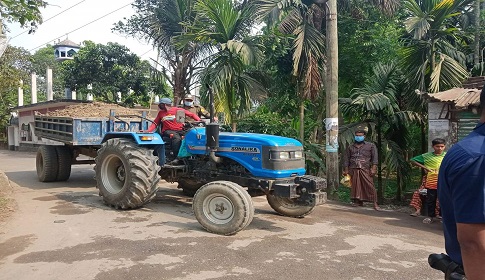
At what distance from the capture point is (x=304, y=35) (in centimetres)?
948

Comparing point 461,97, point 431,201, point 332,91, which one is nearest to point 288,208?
point 431,201

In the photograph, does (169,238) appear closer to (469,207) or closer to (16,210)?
(16,210)

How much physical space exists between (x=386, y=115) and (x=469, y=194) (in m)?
7.74

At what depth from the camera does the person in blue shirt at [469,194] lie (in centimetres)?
156

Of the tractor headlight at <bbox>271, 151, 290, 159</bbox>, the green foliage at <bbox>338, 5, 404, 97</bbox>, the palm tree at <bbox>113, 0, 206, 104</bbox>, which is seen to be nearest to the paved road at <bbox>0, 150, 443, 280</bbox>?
the tractor headlight at <bbox>271, 151, 290, 159</bbox>

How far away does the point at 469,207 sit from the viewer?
61.9 inches

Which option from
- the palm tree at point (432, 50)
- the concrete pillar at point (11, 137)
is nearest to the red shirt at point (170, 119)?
the palm tree at point (432, 50)

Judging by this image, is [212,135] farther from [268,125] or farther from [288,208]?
[268,125]

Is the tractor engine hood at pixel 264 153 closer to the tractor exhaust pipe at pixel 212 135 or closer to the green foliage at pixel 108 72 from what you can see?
the tractor exhaust pipe at pixel 212 135

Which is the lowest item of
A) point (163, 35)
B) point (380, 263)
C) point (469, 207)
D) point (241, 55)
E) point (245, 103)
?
point (380, 263)

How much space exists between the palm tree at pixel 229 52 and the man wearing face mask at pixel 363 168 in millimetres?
3430

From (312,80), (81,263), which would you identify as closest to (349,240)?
(81,263)

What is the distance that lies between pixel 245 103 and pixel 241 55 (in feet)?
4.63

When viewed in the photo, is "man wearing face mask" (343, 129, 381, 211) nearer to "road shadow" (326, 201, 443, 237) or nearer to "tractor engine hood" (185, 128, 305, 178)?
"road shadow" (326, 201, 443, 237)
